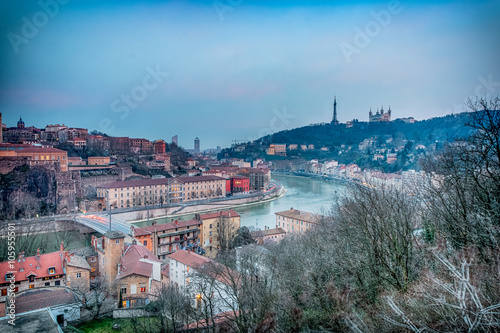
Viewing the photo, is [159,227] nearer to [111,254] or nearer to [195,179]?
[111,254]

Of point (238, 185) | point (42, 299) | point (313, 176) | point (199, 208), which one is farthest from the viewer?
point (313, 176)

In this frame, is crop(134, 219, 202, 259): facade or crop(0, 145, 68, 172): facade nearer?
crop(134, 219, 202, 259): facade

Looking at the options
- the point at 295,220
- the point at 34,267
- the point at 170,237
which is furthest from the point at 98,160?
the point at 34,267

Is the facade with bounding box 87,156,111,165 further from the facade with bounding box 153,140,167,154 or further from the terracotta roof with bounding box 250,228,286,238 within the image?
the terracotta roof with bounding box 250,228,286,238

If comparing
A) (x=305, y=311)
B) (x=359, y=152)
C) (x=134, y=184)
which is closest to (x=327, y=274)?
(x=305, y=311)

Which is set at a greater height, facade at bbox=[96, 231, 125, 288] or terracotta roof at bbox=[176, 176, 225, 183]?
terracotta roof at bbox=[176, 176, 225, 183]

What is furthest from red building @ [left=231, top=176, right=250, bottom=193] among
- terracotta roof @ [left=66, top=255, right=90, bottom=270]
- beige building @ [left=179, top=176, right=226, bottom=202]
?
terracotta roof @ [left=66, top=255, right=90, bottom=270]

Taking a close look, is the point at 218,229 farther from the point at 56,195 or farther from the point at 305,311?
the point at 56,195
